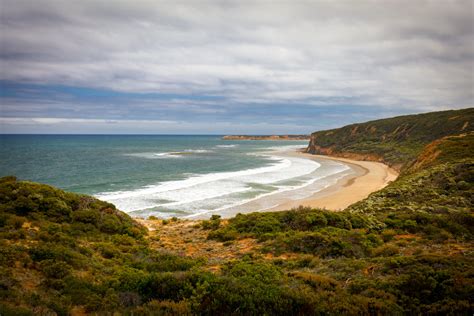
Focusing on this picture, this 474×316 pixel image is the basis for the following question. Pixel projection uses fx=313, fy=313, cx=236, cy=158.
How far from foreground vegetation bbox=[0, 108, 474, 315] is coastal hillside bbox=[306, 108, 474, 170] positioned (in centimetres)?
4427

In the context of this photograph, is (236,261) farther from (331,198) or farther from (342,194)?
(342,194)

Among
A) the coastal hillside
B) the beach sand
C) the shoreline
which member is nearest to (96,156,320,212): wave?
the shoreline

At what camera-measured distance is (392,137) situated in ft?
269

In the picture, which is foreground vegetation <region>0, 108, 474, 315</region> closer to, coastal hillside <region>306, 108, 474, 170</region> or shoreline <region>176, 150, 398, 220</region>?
shoreline <region>176, 150, 398, 220</region>

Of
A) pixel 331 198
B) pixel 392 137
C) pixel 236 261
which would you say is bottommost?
pixel 331 198

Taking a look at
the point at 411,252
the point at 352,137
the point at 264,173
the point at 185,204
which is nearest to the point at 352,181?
the point at 264,173

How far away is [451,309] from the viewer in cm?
540

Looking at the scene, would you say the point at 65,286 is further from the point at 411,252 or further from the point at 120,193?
the point at 120,193

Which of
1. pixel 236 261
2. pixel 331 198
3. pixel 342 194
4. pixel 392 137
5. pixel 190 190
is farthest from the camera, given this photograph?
pixel 392 137

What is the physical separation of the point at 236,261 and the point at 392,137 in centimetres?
8344

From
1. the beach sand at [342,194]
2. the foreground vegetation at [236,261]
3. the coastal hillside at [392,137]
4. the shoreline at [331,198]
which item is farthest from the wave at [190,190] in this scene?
the coastal hillside at [392,137]

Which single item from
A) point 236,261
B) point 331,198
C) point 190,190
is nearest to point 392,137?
point 331,198

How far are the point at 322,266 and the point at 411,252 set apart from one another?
3064 mm

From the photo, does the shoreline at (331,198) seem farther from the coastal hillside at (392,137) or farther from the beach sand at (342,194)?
the coastal hillside at (392,137)
